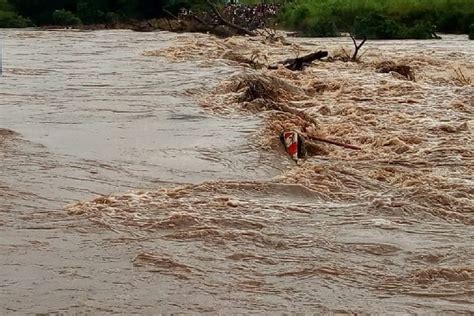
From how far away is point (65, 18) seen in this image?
43.8m

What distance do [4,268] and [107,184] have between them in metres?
2.35

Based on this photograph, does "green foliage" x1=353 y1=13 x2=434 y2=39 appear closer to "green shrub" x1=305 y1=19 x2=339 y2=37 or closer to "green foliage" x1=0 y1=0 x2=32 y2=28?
"green shrub" x1=305 y1=19 x2=339 y2=37

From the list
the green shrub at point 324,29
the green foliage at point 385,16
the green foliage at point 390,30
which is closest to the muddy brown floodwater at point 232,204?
the green foliage at point 390,30

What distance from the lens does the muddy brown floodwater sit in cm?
497

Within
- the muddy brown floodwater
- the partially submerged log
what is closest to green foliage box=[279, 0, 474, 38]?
the partially submerged log

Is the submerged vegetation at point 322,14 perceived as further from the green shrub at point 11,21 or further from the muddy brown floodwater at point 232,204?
the muddy brown floodwater at point 232,204

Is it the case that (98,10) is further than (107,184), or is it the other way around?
(98,10)

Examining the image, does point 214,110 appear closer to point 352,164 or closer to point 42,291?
point 352,164

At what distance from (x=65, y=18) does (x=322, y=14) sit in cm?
1384

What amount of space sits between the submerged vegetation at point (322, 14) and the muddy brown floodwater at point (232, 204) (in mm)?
17385

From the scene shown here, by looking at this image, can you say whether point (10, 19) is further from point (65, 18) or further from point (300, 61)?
point (300, 61)

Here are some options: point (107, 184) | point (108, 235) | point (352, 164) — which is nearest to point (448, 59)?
point (352, 164)

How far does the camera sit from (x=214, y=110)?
1252 centimetres

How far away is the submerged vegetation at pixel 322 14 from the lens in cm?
3180
